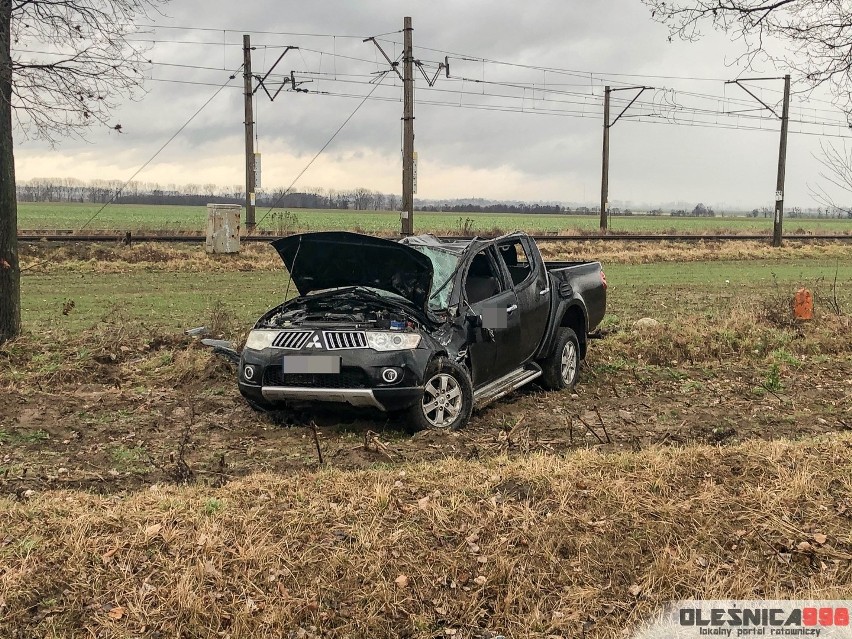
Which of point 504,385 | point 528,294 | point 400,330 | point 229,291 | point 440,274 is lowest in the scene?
point 229,291

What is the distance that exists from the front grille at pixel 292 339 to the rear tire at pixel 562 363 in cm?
310

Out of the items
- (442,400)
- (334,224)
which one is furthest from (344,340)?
(334,224)

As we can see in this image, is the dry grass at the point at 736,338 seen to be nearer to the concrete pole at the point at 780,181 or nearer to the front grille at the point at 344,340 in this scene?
the front grille at the point at 344,340

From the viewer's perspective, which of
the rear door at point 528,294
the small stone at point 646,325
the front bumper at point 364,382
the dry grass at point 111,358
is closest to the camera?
the front bumper at point 364,382

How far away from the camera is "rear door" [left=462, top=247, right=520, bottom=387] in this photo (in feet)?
24.6

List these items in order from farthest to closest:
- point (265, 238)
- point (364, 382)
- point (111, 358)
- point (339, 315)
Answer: point (265, 238), point (111, 358), point (339, 315), point (364, 382)

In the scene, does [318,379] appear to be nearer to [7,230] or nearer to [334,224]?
[7,230]

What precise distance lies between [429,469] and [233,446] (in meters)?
1.98

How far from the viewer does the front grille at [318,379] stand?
21.5 ft

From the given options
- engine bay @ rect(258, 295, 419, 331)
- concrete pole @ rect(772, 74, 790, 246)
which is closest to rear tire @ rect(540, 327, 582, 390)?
engine bay @ rect(258, 295, 419, 331)

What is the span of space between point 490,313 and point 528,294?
2.90 feet

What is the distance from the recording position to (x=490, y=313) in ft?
25.2

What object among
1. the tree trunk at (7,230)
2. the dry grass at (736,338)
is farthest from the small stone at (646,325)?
the tree trunk at (7,230)

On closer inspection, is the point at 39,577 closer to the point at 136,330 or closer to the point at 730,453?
the point at 730,453
